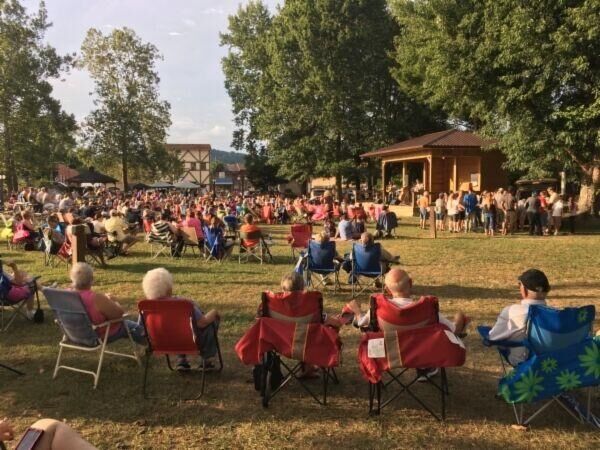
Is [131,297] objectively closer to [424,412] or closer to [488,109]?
[424,412]

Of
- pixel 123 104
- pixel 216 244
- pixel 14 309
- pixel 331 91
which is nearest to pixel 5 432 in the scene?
pixel 14 309

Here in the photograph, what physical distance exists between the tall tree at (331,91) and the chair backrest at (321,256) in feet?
89.1

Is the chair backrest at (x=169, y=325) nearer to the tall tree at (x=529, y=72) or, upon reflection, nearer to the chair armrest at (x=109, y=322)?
the chair armrest at (x=109, y=322)

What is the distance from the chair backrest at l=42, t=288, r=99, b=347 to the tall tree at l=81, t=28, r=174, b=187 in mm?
39204

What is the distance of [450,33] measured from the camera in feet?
64.6

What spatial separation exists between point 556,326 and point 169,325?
2949mm

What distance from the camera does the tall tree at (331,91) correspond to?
34094mm

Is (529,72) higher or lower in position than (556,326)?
higher

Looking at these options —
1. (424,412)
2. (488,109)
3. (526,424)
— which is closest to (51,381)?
(424,412)

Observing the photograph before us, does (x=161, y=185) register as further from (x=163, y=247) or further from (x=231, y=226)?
(x=163, y=247)

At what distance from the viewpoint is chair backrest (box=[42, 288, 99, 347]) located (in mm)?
4434

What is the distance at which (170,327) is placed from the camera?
4.34 m

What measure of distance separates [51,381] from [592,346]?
14.7ft

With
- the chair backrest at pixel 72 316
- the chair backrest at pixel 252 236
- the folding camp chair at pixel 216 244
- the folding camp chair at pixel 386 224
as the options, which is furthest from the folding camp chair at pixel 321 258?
the folding camp chair at pixel 386 224
